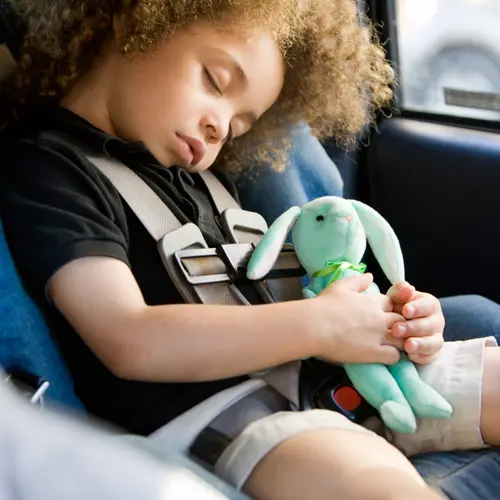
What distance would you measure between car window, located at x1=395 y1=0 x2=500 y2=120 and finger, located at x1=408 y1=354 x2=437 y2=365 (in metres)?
0.86

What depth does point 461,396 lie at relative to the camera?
87 cm

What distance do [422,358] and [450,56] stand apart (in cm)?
104

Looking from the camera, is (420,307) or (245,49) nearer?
(420,307)

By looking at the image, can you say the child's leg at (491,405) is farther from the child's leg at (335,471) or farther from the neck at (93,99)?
the neck at (93,99)

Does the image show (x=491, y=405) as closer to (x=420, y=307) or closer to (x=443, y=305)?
(x=420, y=307)

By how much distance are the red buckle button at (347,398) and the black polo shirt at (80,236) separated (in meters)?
0.13

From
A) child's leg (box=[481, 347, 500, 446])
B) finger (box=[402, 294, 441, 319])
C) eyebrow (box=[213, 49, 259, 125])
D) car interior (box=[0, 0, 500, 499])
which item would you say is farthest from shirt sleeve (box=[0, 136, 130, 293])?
car interior (box=[0, 0, 500, 499])

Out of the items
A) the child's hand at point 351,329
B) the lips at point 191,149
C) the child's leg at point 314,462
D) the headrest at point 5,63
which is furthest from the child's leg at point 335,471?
the headrest at point 5,63

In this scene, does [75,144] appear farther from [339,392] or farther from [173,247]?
[339,392]

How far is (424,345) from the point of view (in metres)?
0.88

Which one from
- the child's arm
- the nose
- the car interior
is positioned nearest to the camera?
the child's arm

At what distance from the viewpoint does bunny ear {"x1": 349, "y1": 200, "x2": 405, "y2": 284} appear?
996 millimetres

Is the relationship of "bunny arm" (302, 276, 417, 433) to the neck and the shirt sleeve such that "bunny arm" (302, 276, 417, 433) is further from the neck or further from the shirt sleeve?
the neck

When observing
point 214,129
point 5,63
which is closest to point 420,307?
point 214,129
